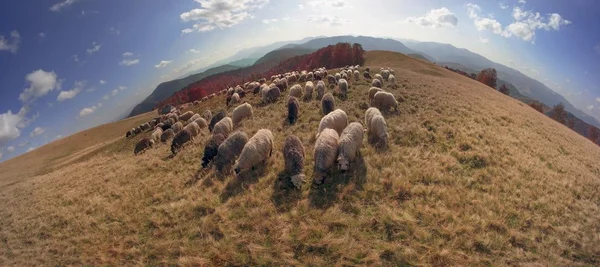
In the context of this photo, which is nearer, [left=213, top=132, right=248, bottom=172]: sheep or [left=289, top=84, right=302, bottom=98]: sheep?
[left=213, top=132, right=248, bottom=172]: sheep

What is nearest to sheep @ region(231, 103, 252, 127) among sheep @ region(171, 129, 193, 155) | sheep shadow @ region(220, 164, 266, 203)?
sheep @ region(171, 129, 193, 155)

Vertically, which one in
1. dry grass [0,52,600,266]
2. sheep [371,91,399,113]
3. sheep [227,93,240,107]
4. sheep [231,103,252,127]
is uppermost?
sheep [227,93,240,107]

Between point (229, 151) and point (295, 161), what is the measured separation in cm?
516

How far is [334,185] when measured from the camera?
10859mm

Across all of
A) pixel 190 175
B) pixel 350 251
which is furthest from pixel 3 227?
pixel 350 251

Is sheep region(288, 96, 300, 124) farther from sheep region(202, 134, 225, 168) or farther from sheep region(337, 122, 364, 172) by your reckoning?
sheep region(337, 122, 364, 172)

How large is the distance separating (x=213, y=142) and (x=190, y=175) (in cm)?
287

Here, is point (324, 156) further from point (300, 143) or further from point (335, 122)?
point (335, 122)

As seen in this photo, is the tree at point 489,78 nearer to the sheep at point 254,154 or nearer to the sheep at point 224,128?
the sheep at point 224,128

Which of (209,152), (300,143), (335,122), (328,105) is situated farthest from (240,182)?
(328,105)

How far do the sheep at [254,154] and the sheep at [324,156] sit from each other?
319 cm

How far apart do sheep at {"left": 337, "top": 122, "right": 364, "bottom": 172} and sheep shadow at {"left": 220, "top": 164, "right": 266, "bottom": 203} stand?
403 cm

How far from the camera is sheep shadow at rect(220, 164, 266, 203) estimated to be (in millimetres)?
11613

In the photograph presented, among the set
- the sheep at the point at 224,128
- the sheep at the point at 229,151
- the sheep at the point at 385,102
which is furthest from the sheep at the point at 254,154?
the sheep at the point at 385,102
